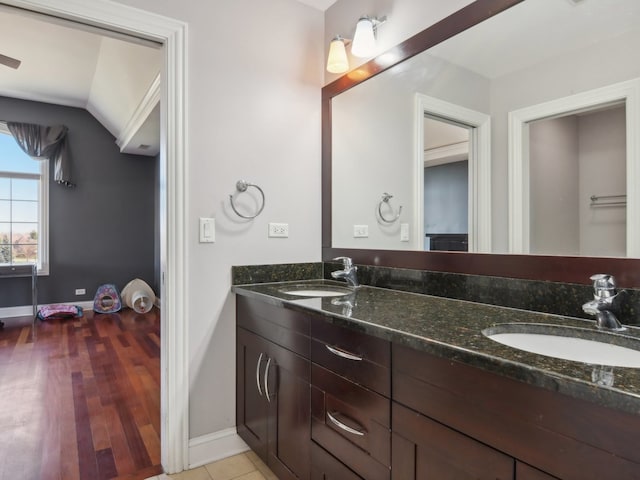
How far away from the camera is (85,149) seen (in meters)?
5.47

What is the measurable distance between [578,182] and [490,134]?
385 millimetres

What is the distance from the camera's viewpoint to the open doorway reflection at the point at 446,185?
1.59m

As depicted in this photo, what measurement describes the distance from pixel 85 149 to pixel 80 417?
4.43m

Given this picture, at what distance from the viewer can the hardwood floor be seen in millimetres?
1815

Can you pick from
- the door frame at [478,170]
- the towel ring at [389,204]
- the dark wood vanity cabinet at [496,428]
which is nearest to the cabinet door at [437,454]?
the dark wood vanity cabinet at [496,428]

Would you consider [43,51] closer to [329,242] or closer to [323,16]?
[323,16]

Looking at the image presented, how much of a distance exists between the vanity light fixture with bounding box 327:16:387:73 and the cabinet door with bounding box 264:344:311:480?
1.45 meters

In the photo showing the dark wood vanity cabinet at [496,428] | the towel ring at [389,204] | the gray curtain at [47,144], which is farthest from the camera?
the gray curtain at [47,144]

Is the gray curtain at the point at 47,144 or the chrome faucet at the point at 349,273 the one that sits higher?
the gray curtain at the point at 47,144

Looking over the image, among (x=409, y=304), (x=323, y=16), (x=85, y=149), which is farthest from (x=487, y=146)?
(x=85, y=149)

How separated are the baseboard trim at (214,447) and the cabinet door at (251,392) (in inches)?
2.5

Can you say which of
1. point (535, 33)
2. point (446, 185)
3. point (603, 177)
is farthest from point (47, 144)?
point (603, 177)

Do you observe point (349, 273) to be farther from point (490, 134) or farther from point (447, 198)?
point (490, 134)

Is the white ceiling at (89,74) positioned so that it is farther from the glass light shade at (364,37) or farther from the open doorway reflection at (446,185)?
the open doorway reflection at (446,185)
